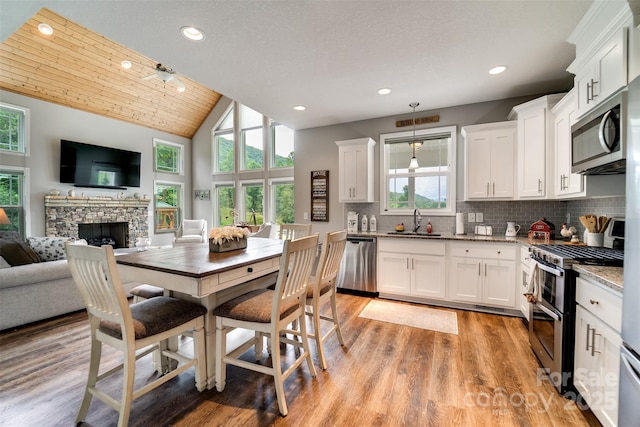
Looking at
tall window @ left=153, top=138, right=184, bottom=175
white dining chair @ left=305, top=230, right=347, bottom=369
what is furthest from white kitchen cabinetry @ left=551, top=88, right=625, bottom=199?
tall window @ left=153, top=138, right=184, bottom=175

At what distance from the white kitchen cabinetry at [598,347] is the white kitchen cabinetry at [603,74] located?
127 cm

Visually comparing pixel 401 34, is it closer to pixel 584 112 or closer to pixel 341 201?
pixel 584 112

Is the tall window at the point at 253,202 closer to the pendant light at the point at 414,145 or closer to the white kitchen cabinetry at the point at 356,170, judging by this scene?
the white kitchen cabinetry at the point at 356,170

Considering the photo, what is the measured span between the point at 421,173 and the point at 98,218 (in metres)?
6.50

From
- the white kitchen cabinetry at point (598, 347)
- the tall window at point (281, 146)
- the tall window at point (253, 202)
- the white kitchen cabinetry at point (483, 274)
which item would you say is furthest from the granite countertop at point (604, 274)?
the tall window at point (253, 202)

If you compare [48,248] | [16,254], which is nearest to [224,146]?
[48,248]

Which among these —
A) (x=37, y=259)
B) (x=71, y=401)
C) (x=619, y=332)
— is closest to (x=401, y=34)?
(x=619, y=332)

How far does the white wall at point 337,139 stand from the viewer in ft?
12.8

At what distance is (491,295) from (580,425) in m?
1.77

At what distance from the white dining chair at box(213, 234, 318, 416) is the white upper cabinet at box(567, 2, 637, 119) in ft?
7.16

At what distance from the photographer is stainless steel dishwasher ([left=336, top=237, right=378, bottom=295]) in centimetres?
400

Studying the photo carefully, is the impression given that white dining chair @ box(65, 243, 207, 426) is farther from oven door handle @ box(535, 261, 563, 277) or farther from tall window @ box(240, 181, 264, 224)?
tall window @ box(240, 181, 264, 224)

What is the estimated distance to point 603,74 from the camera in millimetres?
1928

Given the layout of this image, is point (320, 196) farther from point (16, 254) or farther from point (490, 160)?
point (16, 254)
